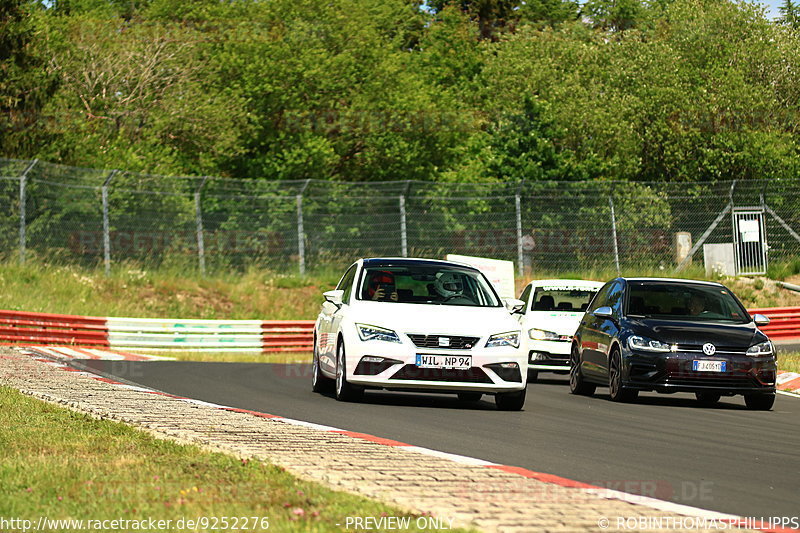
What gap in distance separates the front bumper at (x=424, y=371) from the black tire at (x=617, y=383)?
2.51m

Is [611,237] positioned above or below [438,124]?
below

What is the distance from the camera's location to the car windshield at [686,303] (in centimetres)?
1655

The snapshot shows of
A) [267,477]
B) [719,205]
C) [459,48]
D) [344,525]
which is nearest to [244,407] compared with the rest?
[267,477]

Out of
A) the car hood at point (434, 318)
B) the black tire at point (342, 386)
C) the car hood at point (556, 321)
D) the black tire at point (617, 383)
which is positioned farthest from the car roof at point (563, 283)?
the black tire at point (342, 386)

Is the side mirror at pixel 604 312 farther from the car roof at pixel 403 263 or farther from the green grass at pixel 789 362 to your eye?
the green grass at pixel 789 362

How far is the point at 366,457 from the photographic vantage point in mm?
8430

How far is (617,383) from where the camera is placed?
16172mm

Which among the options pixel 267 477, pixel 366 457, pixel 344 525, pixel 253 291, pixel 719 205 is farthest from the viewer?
pixel 719 205

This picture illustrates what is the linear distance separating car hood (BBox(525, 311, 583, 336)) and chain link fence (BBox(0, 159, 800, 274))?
43.6ft

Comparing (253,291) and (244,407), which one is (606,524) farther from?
(253,291)

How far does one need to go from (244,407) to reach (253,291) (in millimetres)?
21137

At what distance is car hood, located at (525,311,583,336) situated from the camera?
21.0 meters

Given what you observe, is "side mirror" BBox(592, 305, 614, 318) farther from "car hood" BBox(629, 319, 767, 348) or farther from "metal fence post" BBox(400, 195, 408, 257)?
"metal fence post" BBox(400, 195, 408, 257)

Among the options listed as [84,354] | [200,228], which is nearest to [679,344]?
[84,354]
